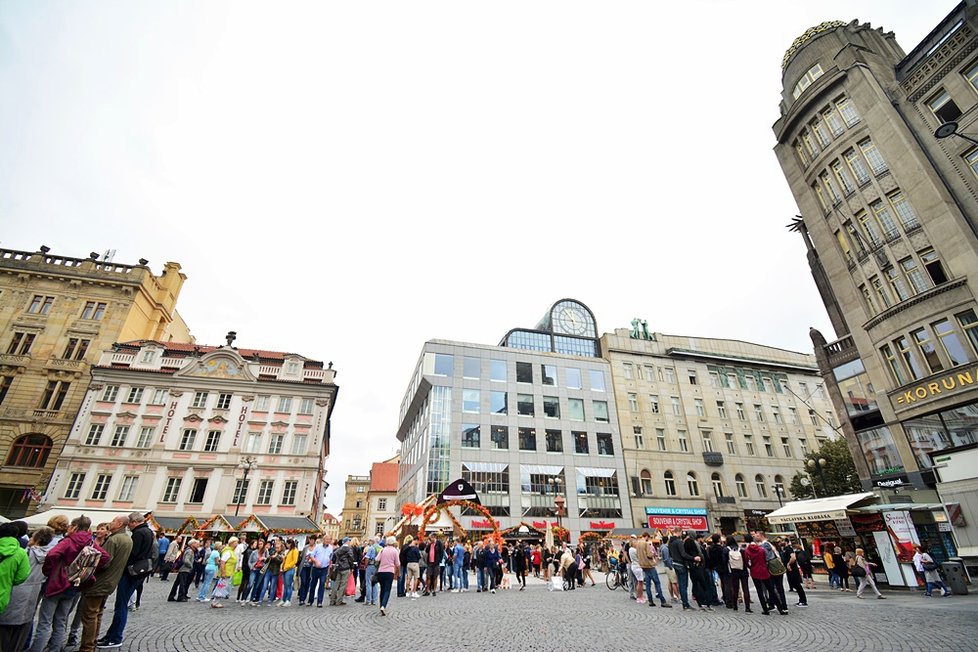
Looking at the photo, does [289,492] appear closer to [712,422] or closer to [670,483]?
[670,483]

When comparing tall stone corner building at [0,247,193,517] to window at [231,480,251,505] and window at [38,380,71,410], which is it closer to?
window at [38,380,71,410]

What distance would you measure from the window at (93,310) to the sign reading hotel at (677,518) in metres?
51.5

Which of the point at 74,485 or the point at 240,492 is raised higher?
the point at 74,485

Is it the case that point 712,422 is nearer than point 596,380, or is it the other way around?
point 712,422

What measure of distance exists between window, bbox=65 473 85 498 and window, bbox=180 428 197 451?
6.43 m

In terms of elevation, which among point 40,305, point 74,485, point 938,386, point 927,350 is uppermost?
point 40,305

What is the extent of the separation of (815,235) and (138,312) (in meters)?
54.0

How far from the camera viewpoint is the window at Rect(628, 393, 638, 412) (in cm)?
4484

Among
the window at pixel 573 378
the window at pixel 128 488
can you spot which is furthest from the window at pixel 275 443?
the window at pixel 573 378

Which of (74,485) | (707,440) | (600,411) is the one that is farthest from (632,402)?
(74,485)

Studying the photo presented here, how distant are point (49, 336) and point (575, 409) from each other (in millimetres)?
46328

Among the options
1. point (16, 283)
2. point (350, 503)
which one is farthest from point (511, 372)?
point (350, 503)

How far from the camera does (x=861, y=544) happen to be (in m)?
17.9

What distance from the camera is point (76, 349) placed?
37.3 m
